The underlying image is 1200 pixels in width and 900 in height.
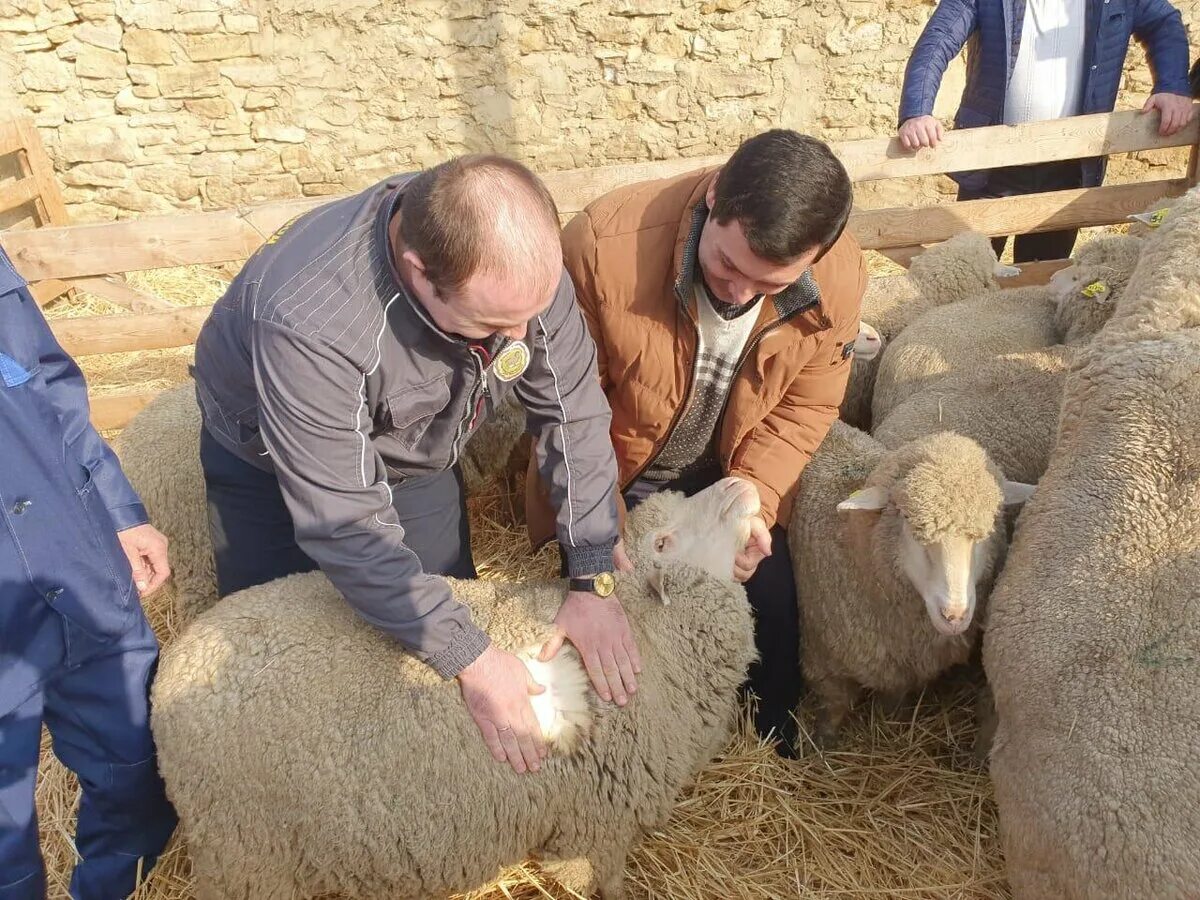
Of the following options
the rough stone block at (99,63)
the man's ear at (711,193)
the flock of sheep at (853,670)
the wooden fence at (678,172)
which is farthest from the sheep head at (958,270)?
the rough stone block at (99,63)

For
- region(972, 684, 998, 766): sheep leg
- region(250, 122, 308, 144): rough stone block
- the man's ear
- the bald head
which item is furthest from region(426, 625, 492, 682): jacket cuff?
region(250, 122, 308, 144): rough stone block

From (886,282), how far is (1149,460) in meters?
2.36

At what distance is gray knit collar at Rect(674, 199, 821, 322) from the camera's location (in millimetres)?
2225

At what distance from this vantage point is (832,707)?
A: 2.71m

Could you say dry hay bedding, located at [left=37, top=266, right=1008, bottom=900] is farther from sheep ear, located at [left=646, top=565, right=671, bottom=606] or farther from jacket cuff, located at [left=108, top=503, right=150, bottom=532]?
jacket cuff, located at [left=108, top=503, right=150, bottom=532]

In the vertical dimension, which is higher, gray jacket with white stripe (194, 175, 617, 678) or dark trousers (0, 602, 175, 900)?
gray jacket with white stripe (194, 175, 617, 678)

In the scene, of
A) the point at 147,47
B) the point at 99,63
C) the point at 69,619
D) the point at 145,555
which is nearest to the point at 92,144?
the point at 99,63

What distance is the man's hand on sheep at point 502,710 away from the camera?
1.87 meters

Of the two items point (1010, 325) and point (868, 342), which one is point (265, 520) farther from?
point (1010, 325)

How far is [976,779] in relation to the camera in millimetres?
2555

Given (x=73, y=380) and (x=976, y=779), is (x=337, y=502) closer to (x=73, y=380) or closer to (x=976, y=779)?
(x=73, y=380)

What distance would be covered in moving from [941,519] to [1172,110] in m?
2.85

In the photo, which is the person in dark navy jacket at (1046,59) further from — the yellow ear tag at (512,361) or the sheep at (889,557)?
the yellow ear tag at (512,361)

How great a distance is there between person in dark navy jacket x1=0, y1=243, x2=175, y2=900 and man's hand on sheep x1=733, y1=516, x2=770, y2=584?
153cm
